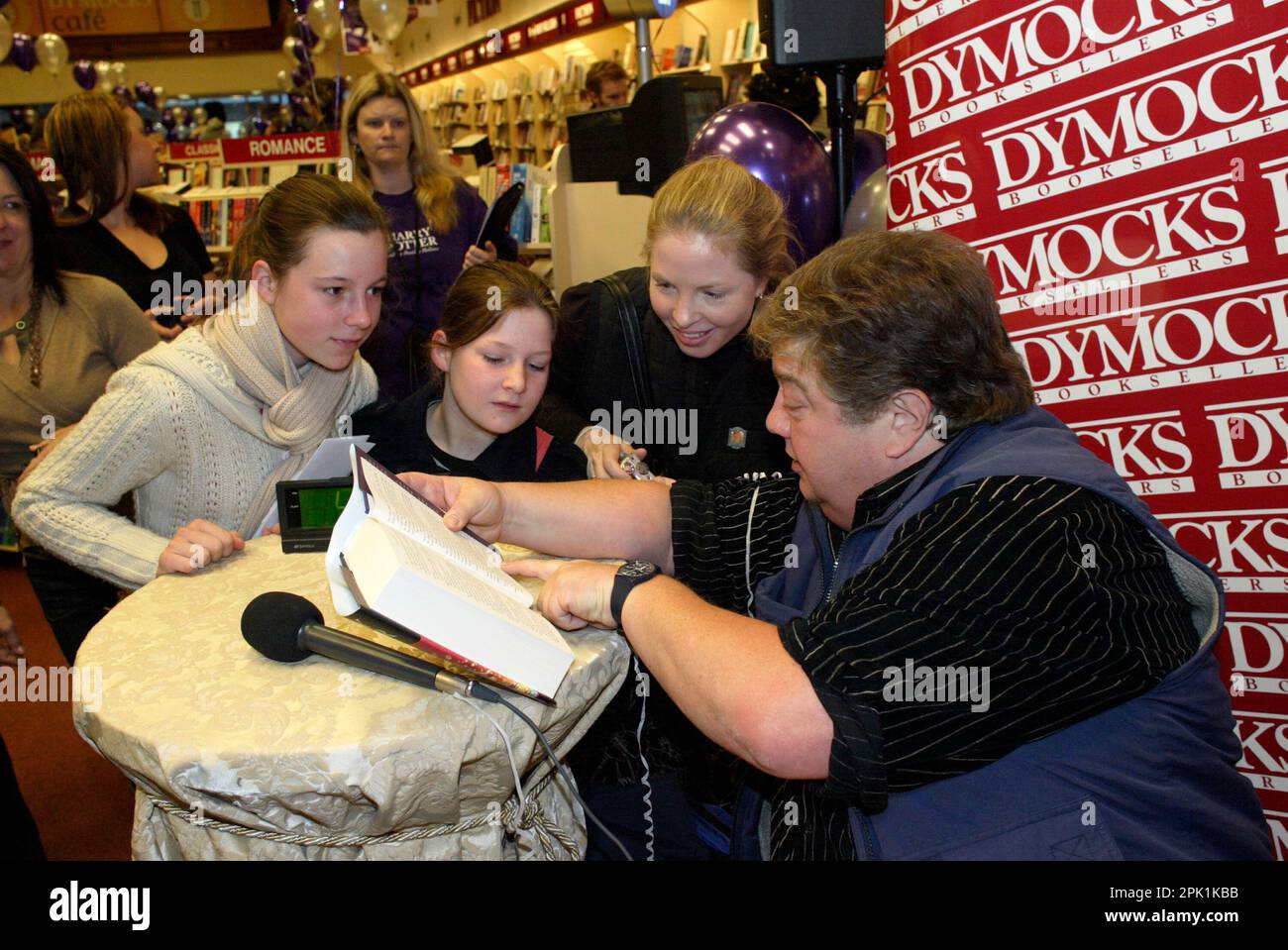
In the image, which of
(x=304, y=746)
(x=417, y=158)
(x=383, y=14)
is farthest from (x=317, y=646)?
(x=383, y=14)

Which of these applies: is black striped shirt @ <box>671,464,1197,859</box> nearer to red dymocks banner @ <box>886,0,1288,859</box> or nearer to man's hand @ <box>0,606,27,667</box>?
red dymocks banner @ <box>886,0,1288,859</box>

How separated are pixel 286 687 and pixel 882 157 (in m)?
2.66

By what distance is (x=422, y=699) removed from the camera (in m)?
1.19

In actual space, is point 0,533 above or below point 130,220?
below

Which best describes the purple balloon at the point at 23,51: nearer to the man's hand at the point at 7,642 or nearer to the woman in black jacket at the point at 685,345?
the woman in black jacket at the point at 685,345

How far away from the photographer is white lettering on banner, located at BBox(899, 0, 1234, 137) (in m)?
1.82

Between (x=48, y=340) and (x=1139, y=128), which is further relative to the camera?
(x=48, y=340)

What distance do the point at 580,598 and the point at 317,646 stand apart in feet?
1.17

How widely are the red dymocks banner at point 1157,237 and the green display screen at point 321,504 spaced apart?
4.47 ft

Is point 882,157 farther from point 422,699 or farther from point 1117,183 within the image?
point 422,699

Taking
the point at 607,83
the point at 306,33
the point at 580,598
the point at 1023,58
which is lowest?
the point at 580,598

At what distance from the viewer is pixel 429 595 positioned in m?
1.09

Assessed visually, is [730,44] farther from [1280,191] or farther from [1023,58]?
[1280,191]
